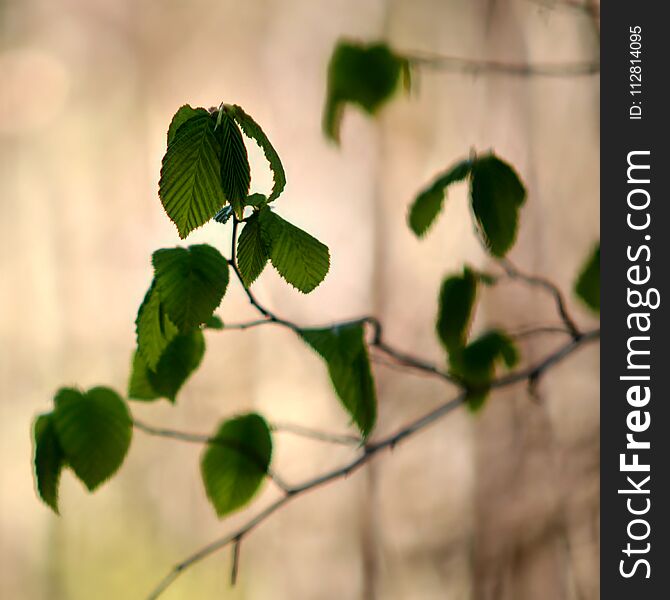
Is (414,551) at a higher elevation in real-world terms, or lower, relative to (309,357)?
lower

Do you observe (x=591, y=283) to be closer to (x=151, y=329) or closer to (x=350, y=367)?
(x=350, y=367)

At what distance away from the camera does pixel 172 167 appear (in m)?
0.51

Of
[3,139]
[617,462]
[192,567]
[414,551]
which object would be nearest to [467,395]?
[617,462]

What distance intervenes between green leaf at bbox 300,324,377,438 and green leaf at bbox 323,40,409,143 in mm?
340

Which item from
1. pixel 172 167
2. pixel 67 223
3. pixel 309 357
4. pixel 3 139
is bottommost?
pixel 309 357

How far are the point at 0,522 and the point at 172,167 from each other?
112 centimetres

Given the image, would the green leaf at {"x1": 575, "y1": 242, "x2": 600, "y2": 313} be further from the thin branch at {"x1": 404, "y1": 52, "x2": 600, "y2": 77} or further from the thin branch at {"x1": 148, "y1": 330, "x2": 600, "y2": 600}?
the thin branch at {"x1": 404, "y1": 52, "x2": 600, "y2": 77}

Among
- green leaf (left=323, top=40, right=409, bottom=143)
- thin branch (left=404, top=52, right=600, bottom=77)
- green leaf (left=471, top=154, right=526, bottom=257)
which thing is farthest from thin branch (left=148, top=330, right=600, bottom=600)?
thin branch (left=404, top=52, right=600, bottom=77)

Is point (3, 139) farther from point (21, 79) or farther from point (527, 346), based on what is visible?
point (527, 346)

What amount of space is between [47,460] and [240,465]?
0.18 metres

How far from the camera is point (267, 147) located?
52 centimetres

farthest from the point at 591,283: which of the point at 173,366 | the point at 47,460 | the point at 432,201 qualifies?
the point at 47,460

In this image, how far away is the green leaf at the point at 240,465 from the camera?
75cm

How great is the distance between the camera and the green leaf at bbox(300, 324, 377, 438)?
0.65 m
